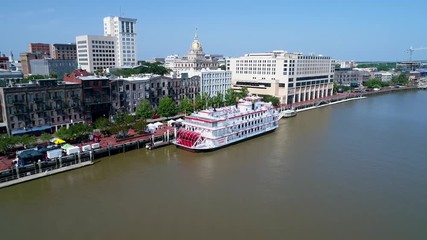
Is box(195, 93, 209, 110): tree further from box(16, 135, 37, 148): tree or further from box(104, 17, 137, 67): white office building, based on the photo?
box(104, 17, 137, 67): white office building

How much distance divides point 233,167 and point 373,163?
57.3 feet

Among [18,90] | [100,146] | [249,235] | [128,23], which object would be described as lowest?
[249,235]

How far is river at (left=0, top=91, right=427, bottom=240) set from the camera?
24219 millimetres

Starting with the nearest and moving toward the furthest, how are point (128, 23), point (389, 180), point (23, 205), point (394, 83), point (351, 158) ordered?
point (23, 205), point (389, 180), point (351, 158), point (128, 23), point (394, 83)

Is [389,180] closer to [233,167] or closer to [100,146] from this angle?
[233,167]

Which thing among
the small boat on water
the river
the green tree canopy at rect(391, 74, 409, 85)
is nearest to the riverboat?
the river

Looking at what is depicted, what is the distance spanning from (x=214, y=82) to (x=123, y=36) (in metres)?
73.3

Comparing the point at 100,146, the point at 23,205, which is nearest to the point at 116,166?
the point at 100,146

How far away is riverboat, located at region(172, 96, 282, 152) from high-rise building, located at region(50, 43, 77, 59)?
108m

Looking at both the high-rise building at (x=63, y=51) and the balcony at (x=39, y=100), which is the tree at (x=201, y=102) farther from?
the high-rise building at (x=63, y=51)

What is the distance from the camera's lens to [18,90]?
43.0 meters

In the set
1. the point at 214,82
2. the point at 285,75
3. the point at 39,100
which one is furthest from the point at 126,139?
the point at 285,75

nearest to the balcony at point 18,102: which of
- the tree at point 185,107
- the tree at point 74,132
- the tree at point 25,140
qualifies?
the tree at point 74,132

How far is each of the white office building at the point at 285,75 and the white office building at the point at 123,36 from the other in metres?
52.6
